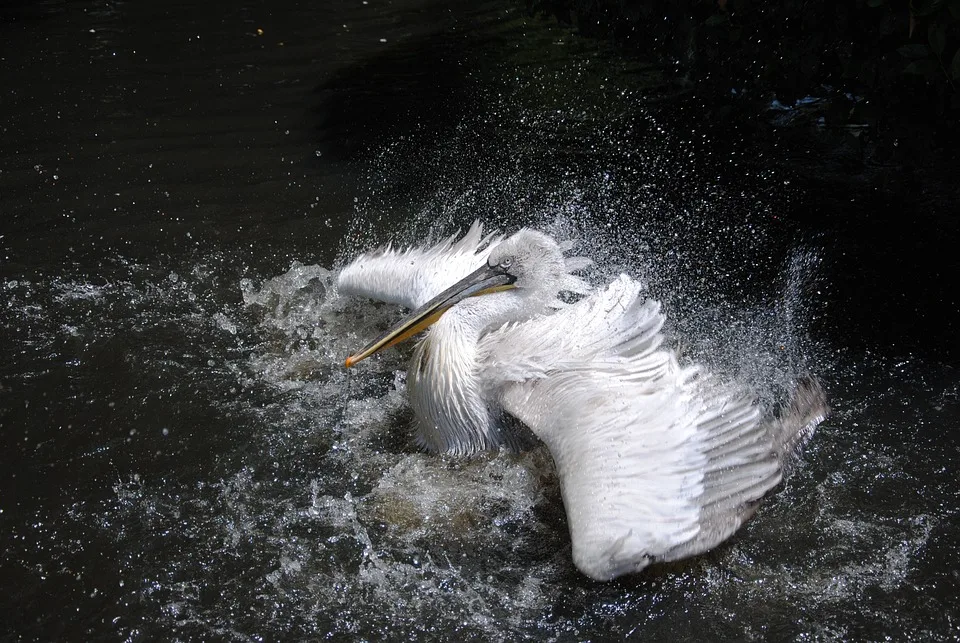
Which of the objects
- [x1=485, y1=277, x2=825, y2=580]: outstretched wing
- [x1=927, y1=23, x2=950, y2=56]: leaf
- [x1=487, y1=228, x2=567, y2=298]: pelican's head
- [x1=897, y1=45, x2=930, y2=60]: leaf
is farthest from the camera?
[x1=897, y1=45, x2=930, y2=60]: leaf

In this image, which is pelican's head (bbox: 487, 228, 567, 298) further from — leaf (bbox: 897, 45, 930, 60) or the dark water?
leaf (bbox: 897, 45, 930, 60)

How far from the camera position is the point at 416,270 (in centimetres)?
449

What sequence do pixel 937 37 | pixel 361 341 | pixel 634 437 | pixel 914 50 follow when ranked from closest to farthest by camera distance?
pixel 634 437 < pixel 937 37 < pixel 914 50 < pixel 361 341

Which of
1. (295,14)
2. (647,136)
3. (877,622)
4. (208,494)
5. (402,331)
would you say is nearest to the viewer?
(877,622)

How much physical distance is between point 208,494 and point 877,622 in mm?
2690

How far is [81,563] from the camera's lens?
333 centimetres

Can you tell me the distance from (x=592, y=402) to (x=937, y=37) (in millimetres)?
2532

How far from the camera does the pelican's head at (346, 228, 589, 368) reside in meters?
3.92

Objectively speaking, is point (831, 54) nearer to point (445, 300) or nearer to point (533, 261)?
point (533, 261)

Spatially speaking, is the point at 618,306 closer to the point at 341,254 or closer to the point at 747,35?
the point at 341,254

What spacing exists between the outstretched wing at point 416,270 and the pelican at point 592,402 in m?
0.01

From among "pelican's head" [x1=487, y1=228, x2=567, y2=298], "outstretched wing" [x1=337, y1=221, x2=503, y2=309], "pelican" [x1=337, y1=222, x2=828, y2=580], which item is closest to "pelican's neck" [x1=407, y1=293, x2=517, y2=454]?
"pelican" [x1=337, y1=222, x2=828, y2=580]

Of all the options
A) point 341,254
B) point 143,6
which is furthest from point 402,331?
point 143,6

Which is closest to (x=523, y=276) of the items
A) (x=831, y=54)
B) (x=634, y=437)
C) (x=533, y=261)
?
(x=533, y=261)
